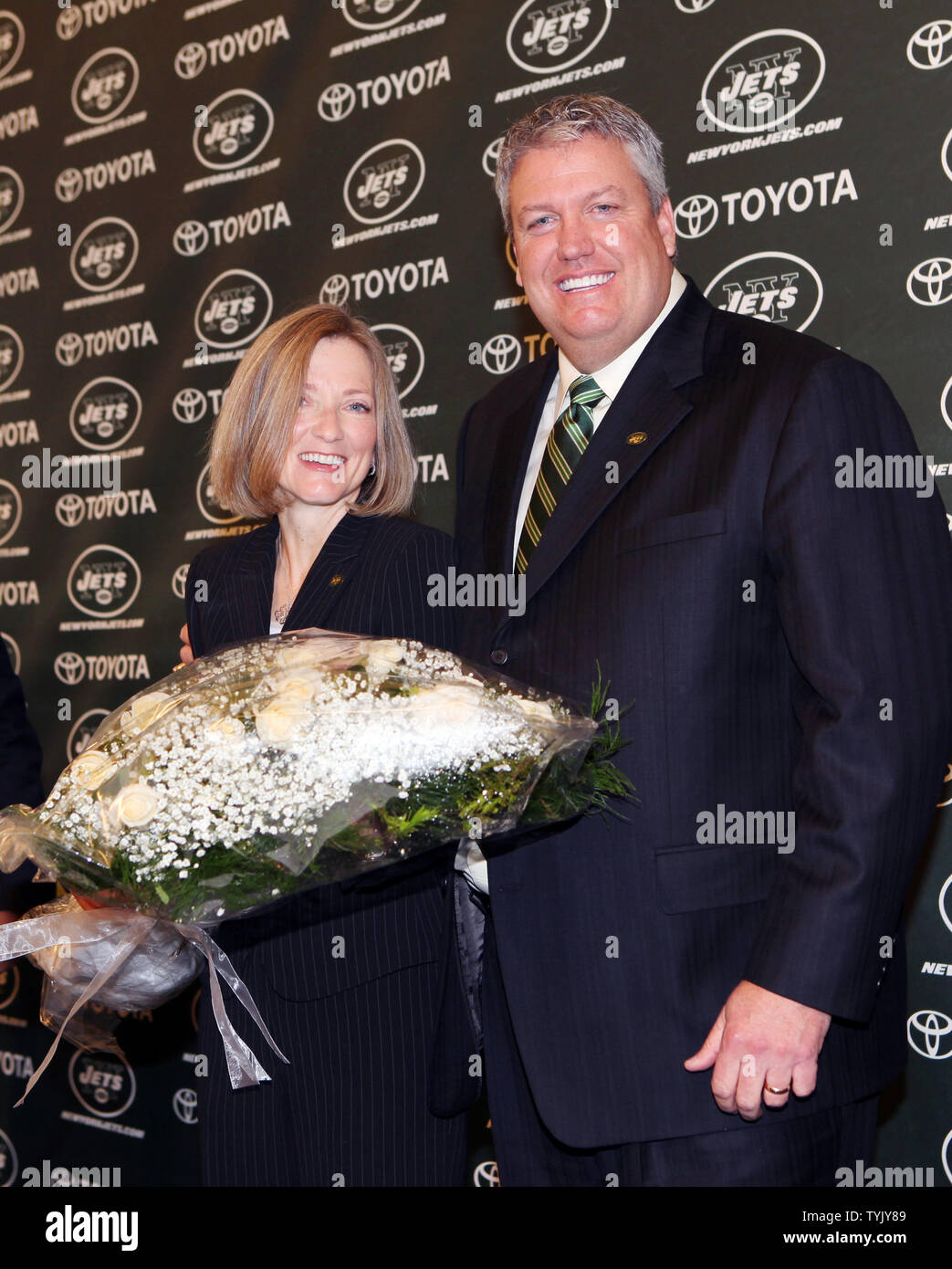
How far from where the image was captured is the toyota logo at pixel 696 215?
293 cm

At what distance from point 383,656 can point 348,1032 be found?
848 mm

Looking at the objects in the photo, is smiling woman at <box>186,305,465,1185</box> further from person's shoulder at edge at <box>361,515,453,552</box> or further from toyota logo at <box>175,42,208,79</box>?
toyota logo at <box>175,42,208,79</box>

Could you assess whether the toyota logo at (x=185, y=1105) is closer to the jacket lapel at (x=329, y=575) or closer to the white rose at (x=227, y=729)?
the jacket lapel at (x=329, y=575)

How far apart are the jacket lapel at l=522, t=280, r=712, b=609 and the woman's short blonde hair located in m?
0.70

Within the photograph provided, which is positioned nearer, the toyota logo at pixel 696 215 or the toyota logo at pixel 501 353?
the toyota logo at pixel 696 215

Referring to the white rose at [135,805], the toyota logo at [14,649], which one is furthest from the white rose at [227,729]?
the toyota logo at [14,649]

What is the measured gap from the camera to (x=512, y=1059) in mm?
1997

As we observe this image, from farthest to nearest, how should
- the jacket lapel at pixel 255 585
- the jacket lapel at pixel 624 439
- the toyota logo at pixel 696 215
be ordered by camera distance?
1. the toyota logo at pixel 696 215
2. the jacket lapel at pixel 255 585
3. the jacket lapel at pixel 624 439

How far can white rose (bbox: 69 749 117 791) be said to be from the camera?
64.0 inches

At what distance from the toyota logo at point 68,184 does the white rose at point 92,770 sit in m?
3.31

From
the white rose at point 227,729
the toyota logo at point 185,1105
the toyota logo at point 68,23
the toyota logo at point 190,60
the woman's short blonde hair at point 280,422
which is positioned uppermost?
the toyota logo at point 68,23

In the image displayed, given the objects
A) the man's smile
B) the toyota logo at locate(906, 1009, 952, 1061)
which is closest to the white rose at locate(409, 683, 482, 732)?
the man's smile

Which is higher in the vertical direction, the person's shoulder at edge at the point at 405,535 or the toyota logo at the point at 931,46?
the toyota logo at the point at 931,46
